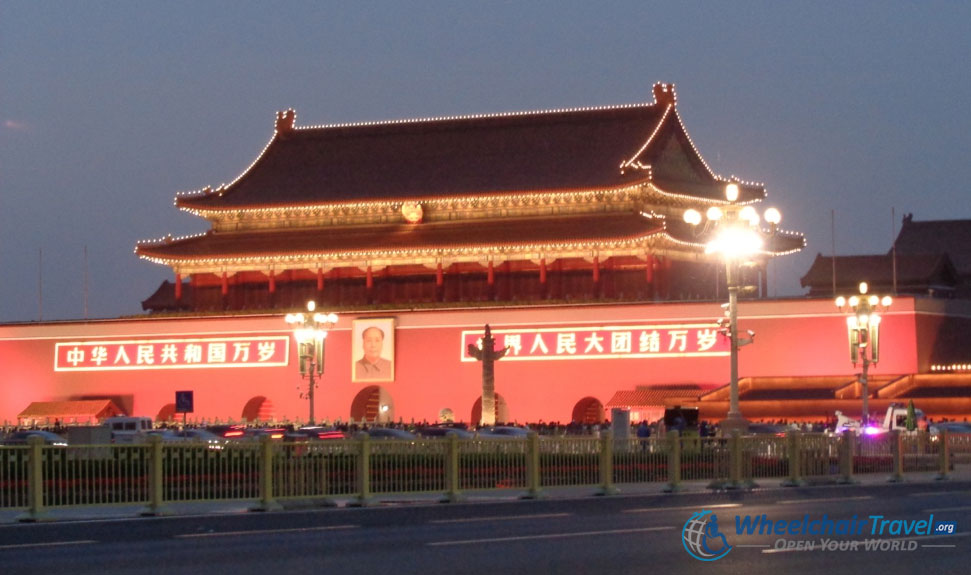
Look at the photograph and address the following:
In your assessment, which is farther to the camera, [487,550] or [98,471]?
[98,471]

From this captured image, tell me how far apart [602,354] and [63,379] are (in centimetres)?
1949

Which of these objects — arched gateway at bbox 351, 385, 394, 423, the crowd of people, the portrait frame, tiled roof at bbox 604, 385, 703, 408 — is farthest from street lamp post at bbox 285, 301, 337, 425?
tiled roof at bbox 604, 385, 703, 408

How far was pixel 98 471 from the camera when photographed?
22828 millimetres

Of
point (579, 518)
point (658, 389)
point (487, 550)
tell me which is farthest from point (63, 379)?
point (487, 550)

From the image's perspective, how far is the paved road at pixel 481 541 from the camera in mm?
15422

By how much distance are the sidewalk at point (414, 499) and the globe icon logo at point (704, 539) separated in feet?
19.3

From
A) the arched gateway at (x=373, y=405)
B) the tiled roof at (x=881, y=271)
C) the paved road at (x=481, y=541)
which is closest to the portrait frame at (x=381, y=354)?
the arched gateway at (x=373, y=405)

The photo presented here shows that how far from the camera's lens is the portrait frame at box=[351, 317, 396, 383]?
5731 centimetres

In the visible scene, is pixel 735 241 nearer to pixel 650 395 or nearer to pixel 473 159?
pixel 650 395

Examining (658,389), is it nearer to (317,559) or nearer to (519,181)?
(519,181)

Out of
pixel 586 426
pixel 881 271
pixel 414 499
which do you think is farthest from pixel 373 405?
pixel 414 499

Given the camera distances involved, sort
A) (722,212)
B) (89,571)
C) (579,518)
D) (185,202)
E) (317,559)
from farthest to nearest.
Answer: (185,202) < (722,212) < (579,518) < (317,559) < (89,571)

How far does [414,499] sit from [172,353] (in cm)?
3499

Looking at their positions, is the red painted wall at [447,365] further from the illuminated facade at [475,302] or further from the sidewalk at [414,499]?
the sidewalk at [414,499]
